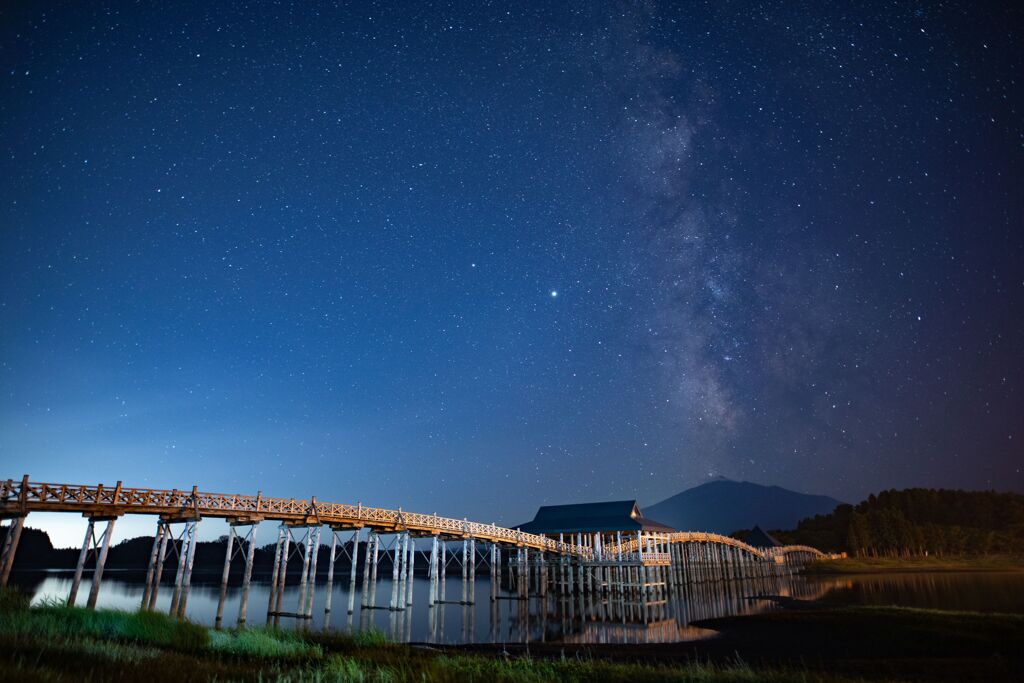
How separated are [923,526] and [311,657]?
132m

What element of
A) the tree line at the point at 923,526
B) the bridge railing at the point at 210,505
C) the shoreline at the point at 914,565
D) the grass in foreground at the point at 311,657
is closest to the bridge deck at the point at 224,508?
the bridge railing at the point at 210,505

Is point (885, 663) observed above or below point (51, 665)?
below

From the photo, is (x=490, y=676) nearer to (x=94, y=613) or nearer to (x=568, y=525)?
(x=94, y=613)

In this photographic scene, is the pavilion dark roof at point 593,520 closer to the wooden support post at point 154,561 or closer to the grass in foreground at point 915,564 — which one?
the wooden support post at point 154,561

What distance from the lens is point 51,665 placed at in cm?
979

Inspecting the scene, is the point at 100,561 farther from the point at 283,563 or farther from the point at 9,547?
the point at 283,563

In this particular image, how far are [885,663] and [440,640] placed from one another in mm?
19202

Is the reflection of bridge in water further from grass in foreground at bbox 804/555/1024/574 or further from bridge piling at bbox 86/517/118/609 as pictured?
grass in foreground at bbox 804/555/1024/574

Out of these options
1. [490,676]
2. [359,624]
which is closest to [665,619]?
[359,624]

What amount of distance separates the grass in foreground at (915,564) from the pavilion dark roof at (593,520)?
53.7 m

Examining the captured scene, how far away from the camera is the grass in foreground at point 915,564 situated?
87.2 metres

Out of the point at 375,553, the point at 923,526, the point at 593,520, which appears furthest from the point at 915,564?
the point at 375,553

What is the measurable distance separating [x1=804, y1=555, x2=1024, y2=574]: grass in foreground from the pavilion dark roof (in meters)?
53.7

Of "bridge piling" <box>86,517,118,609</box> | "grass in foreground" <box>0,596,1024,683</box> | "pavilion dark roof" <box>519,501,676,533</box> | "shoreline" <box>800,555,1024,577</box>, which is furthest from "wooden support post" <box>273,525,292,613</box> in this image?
"shoreline" <box>800,555,1024,577</box>
